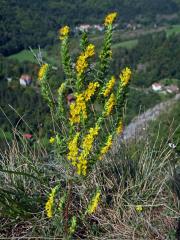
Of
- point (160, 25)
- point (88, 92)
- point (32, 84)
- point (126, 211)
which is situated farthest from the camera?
point (160, 25)

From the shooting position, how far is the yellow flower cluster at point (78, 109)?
2.21m

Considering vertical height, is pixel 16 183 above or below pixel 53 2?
above

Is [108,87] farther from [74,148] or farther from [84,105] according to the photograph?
[74,148]

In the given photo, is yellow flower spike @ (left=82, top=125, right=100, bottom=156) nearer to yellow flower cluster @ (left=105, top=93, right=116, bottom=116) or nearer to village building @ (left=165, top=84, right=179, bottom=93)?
yellow flower cluster @ (left=105, top=93, right=116, bottom=116)

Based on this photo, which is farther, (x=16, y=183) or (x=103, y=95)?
(x=16, y=183)

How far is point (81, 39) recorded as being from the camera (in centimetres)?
227

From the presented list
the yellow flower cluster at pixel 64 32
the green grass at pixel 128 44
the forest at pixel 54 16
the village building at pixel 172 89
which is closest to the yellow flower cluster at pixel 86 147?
the yellow flower cluster at pixel 64 32

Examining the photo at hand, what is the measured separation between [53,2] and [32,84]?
170 feet

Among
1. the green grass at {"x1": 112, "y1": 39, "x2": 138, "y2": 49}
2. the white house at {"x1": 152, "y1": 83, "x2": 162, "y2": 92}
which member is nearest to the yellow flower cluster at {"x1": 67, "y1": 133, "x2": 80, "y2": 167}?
the white house at {"x1": 152, "y1": 83, "x2": 162, "y2": 92}

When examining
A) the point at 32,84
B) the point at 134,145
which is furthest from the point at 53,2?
the point at 134,145

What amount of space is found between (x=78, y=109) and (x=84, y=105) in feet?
0.12

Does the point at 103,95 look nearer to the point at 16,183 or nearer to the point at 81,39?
the point at 81,39

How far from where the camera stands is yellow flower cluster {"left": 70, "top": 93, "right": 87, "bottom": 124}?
2.21m

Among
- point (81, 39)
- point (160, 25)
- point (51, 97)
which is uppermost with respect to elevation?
point (81, 39)
